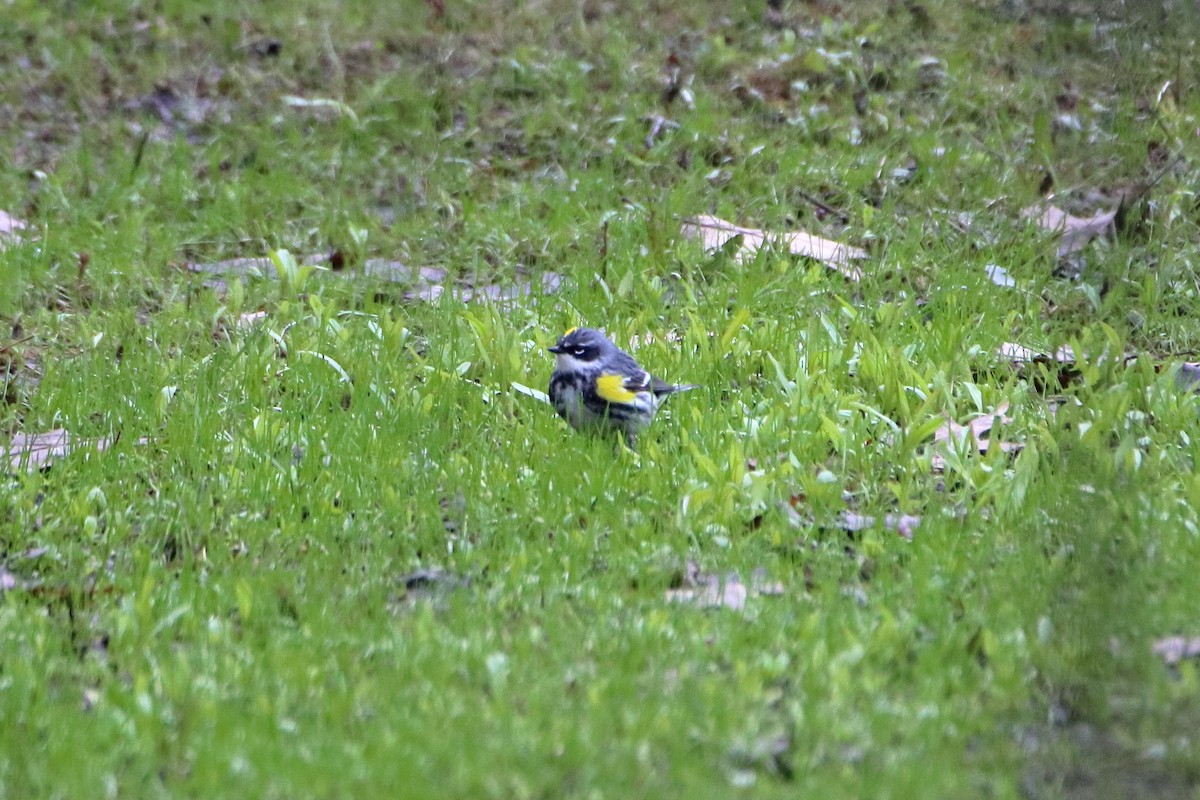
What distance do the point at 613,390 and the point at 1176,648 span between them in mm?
2229

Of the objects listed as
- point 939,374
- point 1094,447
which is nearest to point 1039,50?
point 939,374

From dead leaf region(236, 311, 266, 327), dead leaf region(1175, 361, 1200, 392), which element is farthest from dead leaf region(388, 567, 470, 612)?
dead leaf region(1175, 361, 1200, 392)

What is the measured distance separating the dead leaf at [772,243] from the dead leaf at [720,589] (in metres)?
3.21

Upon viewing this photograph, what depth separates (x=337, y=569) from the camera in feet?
13.8

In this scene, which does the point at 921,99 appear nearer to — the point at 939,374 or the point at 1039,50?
the point at 1039,50

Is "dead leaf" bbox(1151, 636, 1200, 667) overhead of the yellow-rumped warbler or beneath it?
overhead

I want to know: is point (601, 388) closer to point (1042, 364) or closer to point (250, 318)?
point (1042, 364)

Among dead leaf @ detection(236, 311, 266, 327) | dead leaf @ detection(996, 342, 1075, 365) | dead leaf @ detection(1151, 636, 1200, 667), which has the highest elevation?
dead leaf @ detection(1151, 636, 1200, 667)

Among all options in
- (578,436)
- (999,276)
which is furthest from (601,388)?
(999,276)

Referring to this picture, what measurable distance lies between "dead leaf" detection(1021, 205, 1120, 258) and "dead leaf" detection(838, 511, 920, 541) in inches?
130

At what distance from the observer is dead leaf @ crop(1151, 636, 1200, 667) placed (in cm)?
328

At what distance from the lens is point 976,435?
5121 mm

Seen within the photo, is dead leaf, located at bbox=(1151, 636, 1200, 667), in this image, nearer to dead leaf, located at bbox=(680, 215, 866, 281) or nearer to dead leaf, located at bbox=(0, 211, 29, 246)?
dead leaf, located at bbox=(680, 215, 866, 281)

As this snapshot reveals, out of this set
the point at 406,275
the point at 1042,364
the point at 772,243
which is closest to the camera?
the point at 1042,364
